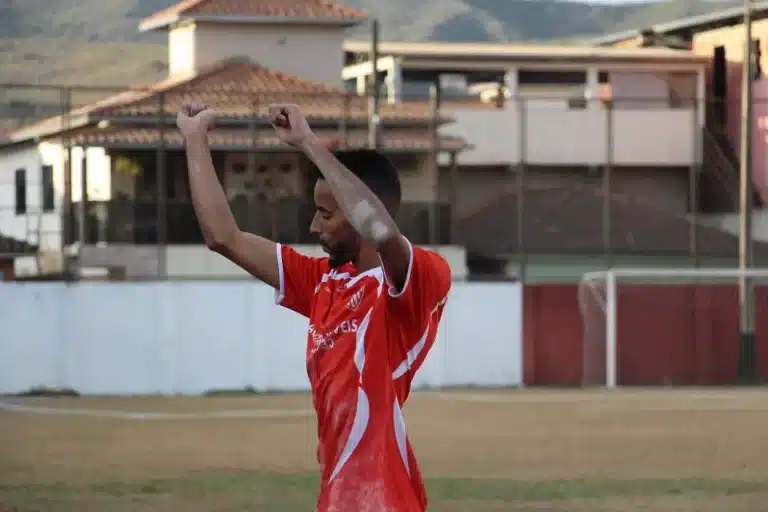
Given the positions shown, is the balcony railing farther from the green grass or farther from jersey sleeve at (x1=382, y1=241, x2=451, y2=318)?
jersey sleeve at (x1=382, y1=241, x2=451, y2=318)

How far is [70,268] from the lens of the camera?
38.4 m

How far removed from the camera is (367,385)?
5156 millimetres

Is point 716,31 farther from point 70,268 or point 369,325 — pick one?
point 369,325

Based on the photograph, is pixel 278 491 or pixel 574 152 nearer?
pixel 278 491

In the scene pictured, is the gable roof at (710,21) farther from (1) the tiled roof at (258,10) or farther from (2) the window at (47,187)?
(2) the window at (47,187)

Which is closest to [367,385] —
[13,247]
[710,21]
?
[13,247]

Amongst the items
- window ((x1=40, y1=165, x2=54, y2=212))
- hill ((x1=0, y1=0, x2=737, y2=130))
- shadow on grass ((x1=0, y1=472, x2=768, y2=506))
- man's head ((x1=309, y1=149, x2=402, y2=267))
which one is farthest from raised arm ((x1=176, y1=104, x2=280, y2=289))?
window ((x1=40, y1=165, x2=54, y2=212))

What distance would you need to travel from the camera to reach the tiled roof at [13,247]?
117 ft

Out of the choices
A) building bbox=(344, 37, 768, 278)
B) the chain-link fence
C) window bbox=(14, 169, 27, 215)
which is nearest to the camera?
window bbox=(14, 169, 27, 215)

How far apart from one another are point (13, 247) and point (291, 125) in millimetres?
31983

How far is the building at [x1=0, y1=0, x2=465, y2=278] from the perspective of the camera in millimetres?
39156

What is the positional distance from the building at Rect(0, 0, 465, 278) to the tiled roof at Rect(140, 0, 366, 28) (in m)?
5.11

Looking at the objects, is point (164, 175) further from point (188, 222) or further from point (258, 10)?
point (258, 10)

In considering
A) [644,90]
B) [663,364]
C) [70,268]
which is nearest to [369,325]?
[663,364]
